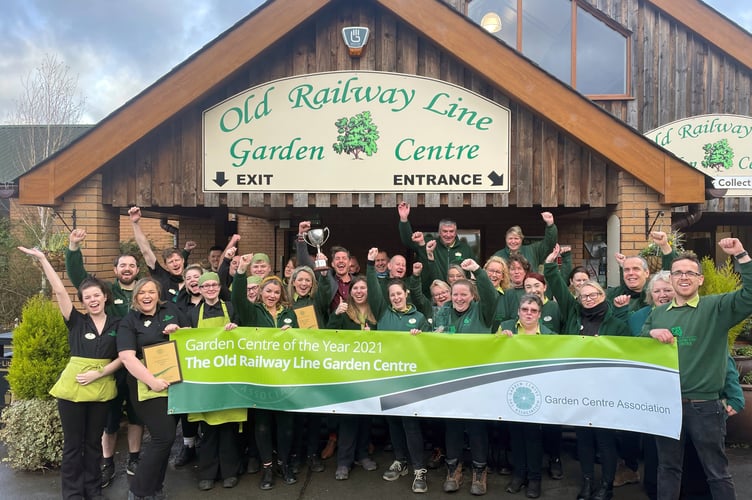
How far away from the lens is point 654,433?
3.50 metres

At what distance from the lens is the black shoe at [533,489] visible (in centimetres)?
404

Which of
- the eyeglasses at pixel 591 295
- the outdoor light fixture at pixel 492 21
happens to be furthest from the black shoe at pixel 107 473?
the outdoor light fixture at pixel 492 21

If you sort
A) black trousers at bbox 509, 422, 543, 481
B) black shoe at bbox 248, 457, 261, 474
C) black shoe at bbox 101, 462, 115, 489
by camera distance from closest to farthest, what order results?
black trousers at bbox 509, 422, 543, 481
black shoe at bbox 101, 462, 115, 489
black shoe at bbox 248, 457, 261, 474

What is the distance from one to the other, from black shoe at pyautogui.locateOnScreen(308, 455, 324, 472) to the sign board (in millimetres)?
7762

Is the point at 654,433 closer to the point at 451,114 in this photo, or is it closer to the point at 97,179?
the point at 451,114

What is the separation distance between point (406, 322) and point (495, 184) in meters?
2.43

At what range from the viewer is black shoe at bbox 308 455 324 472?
179 inches

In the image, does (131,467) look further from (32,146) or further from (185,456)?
(32,146)

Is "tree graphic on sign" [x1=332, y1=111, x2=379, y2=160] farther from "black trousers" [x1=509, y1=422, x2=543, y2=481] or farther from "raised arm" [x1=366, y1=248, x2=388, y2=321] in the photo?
"black trousers" [x1=509, y1=422, x2=543, y2=481]

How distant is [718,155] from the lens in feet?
Answer: 27.8

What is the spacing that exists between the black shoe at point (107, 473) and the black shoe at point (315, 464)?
1.72m

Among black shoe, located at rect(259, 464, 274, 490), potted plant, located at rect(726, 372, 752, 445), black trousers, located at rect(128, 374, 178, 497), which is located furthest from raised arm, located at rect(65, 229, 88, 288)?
potted plant, located at rect(726, 372, 752, 445)

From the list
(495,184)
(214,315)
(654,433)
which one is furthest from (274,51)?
(654,433)

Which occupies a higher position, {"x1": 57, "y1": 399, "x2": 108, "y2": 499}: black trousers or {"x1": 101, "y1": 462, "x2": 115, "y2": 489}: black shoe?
{"x1": 57, "y1": 399, "x2": 108, "y2": 499}: black trousers
